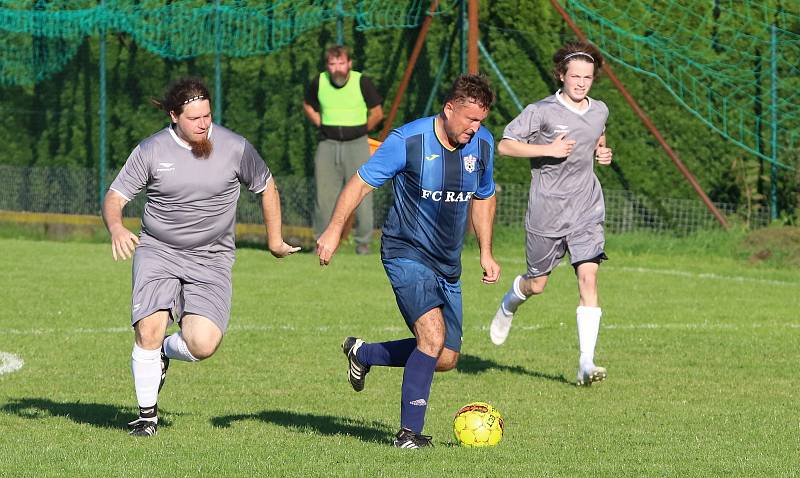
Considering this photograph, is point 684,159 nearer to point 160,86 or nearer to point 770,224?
point 770,224

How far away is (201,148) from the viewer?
8133 mm

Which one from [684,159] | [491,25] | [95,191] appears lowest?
[95,191]

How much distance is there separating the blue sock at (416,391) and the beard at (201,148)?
4.99 feet

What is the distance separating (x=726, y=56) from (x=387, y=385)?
398 inches

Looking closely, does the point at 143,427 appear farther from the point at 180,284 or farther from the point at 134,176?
the point at 134,176

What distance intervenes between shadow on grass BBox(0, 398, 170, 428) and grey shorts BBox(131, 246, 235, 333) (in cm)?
63

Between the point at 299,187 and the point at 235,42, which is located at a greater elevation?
the point at 235,42

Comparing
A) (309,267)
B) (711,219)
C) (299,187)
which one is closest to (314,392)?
(309,267)

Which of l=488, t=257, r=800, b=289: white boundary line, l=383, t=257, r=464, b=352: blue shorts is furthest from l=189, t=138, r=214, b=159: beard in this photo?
l=488, t=257, r=800, b=289: white boundary line

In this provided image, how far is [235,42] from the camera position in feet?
70.3

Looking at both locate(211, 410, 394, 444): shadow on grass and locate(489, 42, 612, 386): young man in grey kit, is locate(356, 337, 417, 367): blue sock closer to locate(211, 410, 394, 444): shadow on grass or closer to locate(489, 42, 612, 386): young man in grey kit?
locate(211, 410, 394, 444): shadow on grass

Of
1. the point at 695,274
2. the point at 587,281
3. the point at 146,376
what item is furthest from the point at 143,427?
the point at 695,274

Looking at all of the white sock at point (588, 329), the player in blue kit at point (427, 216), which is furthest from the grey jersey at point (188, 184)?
the white sock at point (588, 329)

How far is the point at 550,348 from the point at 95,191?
1249 centimetres
